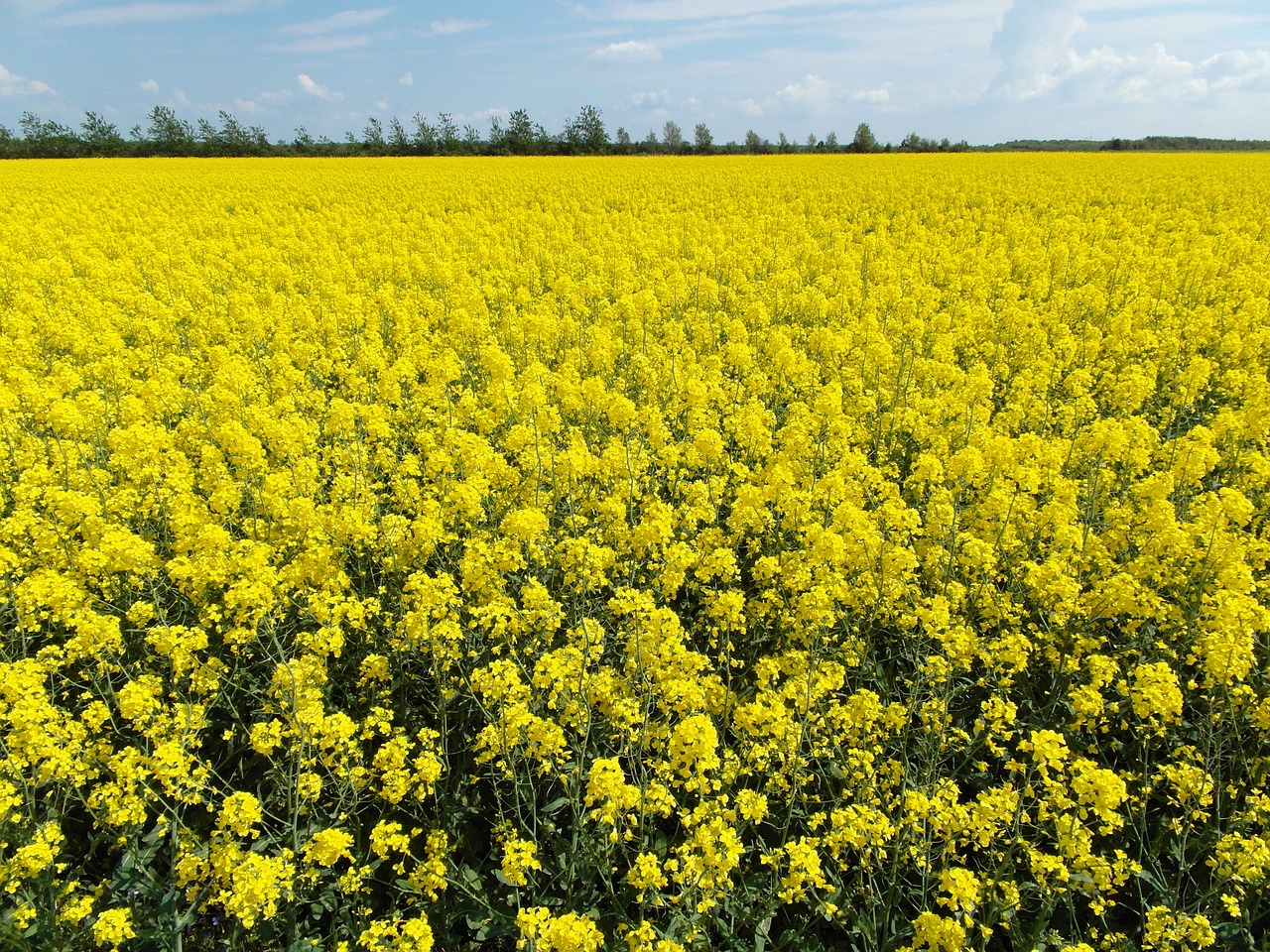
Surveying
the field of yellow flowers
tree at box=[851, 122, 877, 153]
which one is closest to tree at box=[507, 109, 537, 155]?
tree at box=[851, 122, 877, 153]

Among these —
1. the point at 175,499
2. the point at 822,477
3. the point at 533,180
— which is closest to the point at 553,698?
the point at 822,477

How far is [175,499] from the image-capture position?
4246 mm

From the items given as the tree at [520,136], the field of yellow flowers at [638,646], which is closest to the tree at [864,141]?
the tree at [520,136]

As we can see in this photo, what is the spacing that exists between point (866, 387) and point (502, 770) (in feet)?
18.1

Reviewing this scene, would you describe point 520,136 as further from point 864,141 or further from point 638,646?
point 638,646

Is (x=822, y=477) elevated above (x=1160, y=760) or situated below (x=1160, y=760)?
above

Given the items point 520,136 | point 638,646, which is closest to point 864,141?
point 520,136

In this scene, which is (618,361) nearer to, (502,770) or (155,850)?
(502,770)

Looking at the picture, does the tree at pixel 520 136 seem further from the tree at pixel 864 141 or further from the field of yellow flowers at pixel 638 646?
the field of yellow flowers at pixel 638 646

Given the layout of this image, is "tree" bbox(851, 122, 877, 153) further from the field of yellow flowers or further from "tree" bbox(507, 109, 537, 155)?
the field of yellow flowers

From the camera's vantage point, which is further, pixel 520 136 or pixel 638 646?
pixel 520 136

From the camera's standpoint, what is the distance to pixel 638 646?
3059mm

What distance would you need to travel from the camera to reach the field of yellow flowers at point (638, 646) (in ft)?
8.48

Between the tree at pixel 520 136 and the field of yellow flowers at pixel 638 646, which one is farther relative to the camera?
the tree at pixel 520 136
